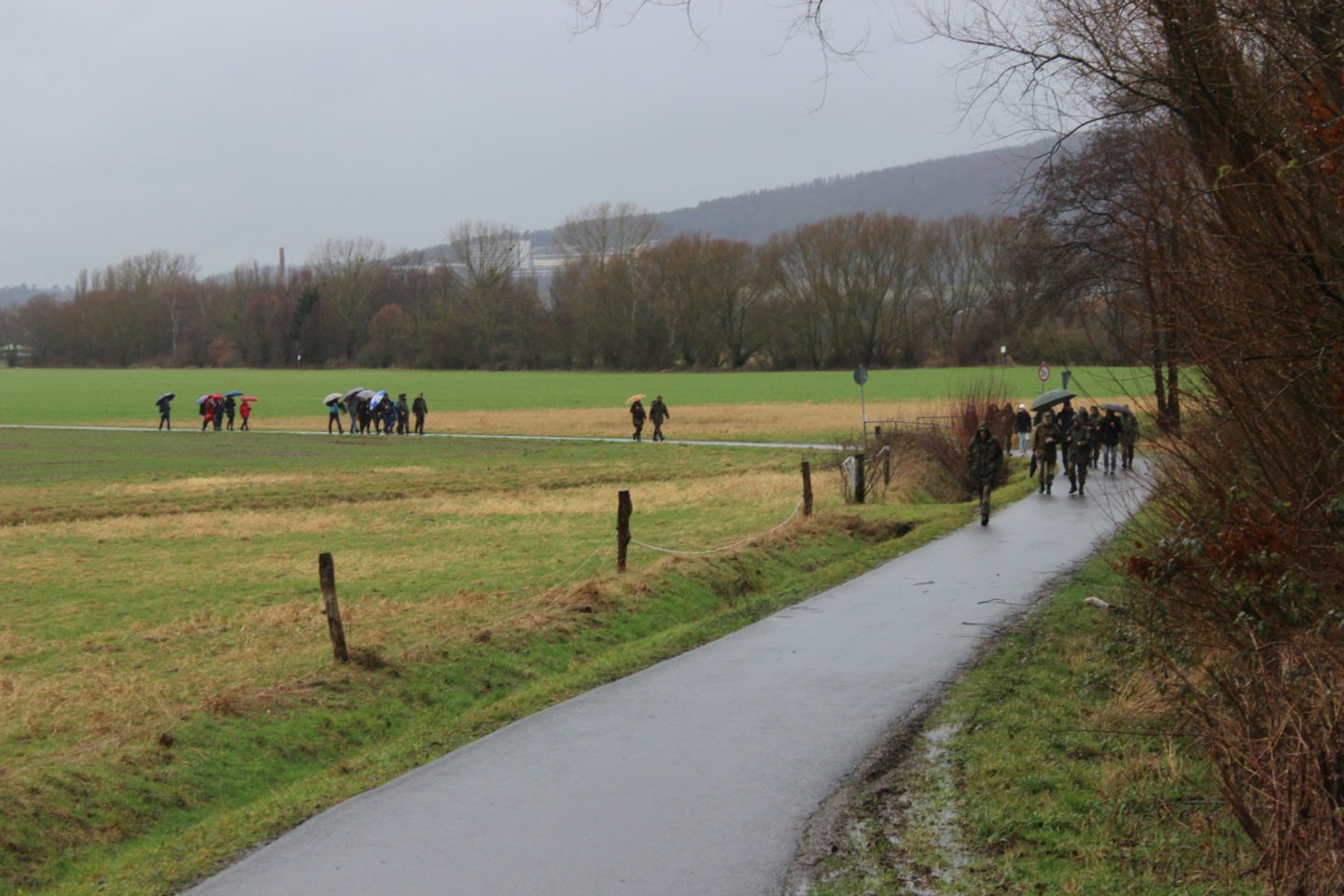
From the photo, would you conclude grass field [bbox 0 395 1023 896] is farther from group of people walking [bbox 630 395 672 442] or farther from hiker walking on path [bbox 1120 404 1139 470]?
group of people walking [bbox 630 395 672 442]

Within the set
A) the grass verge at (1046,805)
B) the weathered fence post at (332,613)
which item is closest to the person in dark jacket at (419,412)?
the weathered fence post at (332,613)

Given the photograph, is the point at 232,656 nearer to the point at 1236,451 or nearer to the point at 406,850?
the point at 406,850

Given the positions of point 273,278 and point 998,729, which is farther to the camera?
point 273,278

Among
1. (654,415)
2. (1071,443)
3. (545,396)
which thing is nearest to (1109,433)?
(1071,443)

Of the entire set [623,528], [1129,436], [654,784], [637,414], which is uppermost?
[1129,436]

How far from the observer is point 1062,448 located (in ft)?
91.4

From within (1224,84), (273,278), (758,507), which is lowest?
(758,507)

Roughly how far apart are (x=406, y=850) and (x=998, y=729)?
413 cm

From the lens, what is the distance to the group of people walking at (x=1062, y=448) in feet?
70.2

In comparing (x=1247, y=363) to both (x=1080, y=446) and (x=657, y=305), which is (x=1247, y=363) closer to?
(x=1080, y=446)

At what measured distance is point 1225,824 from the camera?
6.50 metres

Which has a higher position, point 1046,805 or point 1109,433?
point 1109,433

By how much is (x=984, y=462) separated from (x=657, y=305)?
109 meters

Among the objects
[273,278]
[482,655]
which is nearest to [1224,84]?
[482,655]
